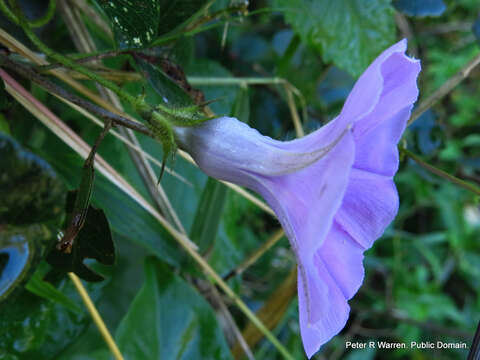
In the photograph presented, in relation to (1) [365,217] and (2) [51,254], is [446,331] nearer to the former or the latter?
(1) [365,217]

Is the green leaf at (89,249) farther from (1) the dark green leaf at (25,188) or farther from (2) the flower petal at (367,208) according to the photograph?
(2) the flower petal at (367,208)

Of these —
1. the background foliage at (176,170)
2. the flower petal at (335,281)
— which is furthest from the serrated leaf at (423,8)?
the flower petal at (335,281)

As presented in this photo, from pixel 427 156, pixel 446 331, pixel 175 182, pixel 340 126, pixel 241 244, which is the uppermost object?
pixel 340 126

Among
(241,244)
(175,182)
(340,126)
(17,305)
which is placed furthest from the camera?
(241,244)

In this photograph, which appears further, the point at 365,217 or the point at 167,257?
the point at 167,257

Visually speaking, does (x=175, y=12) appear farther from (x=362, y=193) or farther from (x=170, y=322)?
(x=170, y=322)

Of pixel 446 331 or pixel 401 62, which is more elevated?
pixel 401 62

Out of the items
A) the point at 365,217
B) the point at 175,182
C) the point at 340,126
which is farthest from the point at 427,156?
the point at 340,126
